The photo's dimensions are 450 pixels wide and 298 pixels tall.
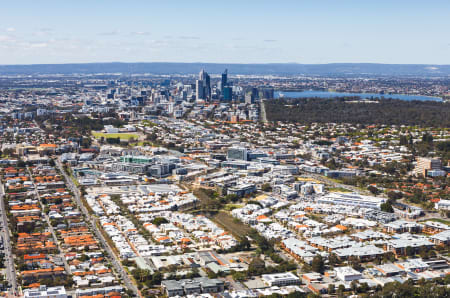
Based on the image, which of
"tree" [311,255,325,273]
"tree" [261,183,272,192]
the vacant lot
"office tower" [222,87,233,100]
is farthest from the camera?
"office tower" [222,87,233,100]

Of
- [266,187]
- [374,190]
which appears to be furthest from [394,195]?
[266,187]

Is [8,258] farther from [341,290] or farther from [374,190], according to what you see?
[374,190]

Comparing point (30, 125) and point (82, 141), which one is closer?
point (82, 141)

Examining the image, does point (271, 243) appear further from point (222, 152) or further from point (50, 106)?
point (50, 106)

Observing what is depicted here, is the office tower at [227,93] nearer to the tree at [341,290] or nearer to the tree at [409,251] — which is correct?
the tree at [409,251]

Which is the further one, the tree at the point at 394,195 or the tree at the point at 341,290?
the tree at the point at 394,195

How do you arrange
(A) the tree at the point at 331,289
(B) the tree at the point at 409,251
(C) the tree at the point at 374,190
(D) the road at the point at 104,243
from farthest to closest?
(C) the tree at the point at 374,190 < (B) the tree at the point at 409,251 < (D) the road at the point at 104,243 < (A) the tree at the point at 331,289

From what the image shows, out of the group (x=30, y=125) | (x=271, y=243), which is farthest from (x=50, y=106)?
(x=271, y=243)

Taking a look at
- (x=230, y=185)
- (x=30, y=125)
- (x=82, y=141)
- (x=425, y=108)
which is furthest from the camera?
(x=425, y=108)

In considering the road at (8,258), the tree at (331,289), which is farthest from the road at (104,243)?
the tree at (331,289)

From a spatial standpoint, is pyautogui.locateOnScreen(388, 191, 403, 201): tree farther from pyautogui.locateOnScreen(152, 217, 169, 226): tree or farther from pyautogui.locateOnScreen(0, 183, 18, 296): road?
pyautogui.locateOnScreen(0, 183, 18, 296): road

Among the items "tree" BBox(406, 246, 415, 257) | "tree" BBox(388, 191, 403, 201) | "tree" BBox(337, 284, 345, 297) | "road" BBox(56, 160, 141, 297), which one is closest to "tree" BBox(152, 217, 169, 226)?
"road" BBox(56, 160, 141, 297)
